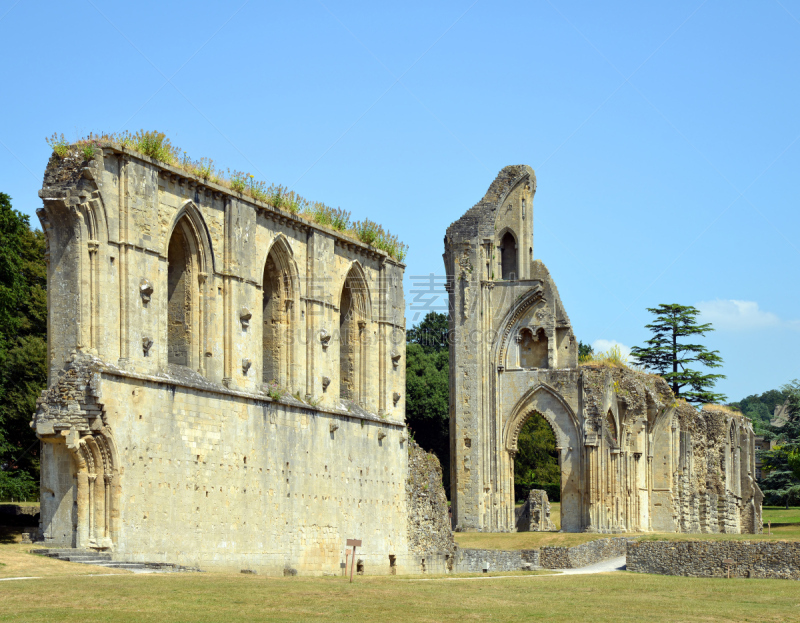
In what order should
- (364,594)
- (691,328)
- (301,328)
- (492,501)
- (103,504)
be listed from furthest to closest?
(691,328)
(492,501)
(301,328)
(103,504)
(364,594)

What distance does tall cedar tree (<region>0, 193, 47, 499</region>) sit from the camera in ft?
107

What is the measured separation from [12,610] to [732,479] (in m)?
49.8

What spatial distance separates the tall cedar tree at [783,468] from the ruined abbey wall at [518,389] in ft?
45.6

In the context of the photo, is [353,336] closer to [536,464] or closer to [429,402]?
[429,402]

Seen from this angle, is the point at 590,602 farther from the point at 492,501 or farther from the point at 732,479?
the point at 732,479

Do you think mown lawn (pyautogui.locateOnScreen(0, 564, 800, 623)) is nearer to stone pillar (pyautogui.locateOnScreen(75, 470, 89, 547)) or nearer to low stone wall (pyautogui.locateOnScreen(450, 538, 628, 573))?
stone pillar (pyautogui.locateOnScreen(75, 470, 89, 547))

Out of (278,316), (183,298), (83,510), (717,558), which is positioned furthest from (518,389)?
(83,510)

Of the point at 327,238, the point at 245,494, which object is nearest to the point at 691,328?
the point at 327,238

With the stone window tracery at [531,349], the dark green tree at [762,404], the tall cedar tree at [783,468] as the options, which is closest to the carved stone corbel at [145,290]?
the stone window tracery at [531,349]

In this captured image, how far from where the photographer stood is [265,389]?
3056 cm

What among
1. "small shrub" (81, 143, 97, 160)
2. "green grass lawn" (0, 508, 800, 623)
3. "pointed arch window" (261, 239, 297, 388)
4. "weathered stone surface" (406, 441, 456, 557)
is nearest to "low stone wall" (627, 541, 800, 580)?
"green grass lawn" (0, 508, 800, 623)

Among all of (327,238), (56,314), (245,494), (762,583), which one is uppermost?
(327,238)

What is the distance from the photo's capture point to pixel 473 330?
4922 centimetres

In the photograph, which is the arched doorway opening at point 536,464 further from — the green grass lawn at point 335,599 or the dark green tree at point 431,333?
the green grass lawn at point 335,599
